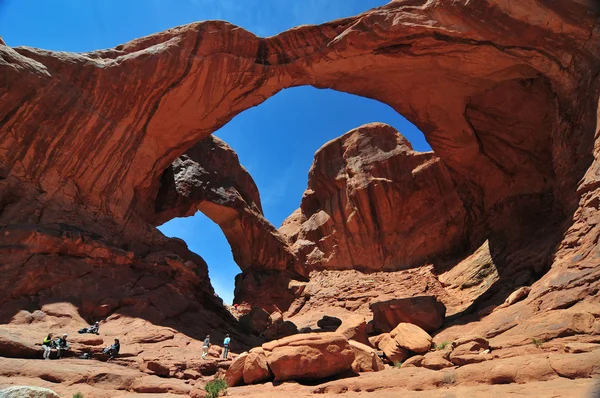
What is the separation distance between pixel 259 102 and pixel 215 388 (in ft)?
53.3

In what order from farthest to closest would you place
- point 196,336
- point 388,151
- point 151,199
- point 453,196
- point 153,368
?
point 388,151
point 453,196
point 151,199
point 196,336
point 153,368

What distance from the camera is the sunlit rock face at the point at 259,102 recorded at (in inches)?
599

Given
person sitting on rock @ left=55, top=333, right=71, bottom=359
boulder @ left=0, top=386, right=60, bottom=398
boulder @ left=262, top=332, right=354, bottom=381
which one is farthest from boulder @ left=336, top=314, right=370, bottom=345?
boulder @ left=0, top=386, right=60, bottom=398

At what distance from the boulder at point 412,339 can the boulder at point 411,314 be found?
3647 mm

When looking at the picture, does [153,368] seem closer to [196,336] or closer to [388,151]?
[196,336]

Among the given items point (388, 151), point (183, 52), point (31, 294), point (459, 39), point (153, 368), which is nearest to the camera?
point (153, 368)

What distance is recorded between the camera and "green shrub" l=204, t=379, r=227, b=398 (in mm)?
9735

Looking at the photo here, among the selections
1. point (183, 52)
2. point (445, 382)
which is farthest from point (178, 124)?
point (445, 382)

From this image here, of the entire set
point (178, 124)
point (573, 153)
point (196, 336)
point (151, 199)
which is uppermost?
point (178, 124)

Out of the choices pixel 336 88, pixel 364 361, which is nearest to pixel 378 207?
pixel 336 88

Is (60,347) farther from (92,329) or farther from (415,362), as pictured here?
(415,362)

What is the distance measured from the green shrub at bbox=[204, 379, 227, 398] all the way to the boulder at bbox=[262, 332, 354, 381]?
131 centimetres

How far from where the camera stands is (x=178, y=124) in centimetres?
2186

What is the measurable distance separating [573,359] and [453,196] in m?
23.3
